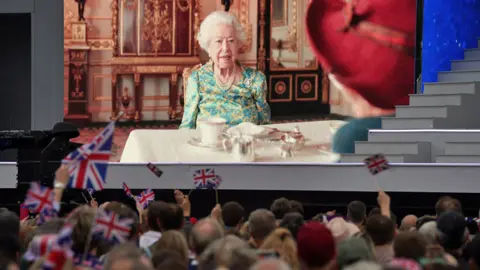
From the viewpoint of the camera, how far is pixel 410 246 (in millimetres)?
5121

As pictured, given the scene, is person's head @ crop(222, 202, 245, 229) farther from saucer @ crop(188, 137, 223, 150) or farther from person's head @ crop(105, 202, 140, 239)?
saucer @ crop(188, 137, 223, 150)

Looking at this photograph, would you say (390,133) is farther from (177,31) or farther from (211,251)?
(211,251)

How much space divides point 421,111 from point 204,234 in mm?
6021

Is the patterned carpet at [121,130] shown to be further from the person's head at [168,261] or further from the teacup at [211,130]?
the person's head at [168,261]

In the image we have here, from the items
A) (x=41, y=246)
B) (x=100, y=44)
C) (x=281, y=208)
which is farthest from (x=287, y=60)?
(x=41, y=246)

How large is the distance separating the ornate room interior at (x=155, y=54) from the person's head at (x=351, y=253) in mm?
7032

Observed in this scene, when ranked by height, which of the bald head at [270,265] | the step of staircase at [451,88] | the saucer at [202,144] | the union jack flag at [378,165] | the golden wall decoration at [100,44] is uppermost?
the golden wall decoration at [100,44]

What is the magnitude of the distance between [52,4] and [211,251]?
304 inches

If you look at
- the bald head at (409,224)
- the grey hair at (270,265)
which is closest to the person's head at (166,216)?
the bald head at (409,224)

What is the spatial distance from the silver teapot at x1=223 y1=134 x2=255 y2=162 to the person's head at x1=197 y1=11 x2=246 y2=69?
0.75 m

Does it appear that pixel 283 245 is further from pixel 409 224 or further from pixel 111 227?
pixel 409 224

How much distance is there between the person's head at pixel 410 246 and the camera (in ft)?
16.8

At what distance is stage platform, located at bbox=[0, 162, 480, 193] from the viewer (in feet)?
32.3

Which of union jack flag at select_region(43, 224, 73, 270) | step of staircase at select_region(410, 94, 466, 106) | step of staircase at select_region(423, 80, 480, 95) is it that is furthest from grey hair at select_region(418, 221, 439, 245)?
step of staircase at select_region(423, 80, 480, 95)
